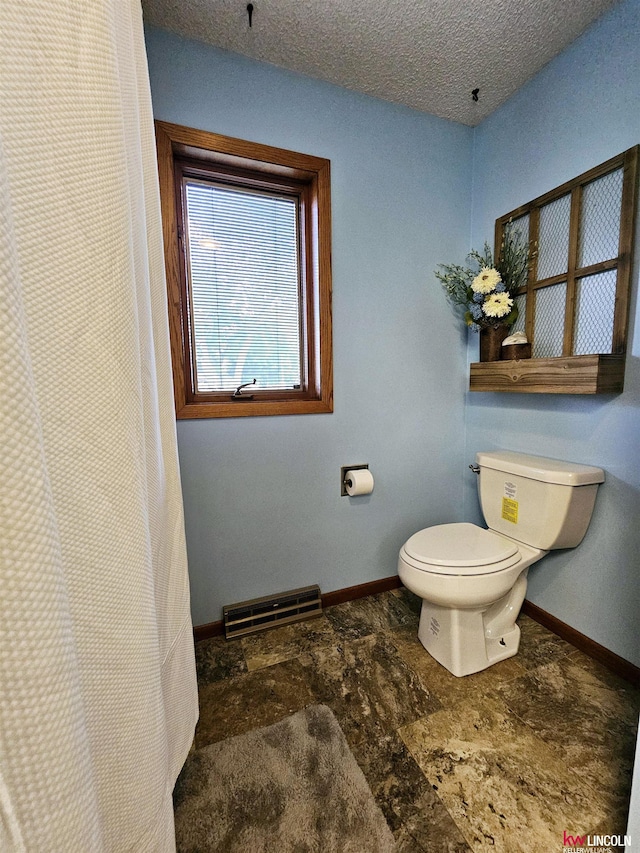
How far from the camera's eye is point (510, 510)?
4.59 feet

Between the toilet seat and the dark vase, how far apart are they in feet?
2.53

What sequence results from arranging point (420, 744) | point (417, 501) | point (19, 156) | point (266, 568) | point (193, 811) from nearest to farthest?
point (19, 156) < point (193, 811) < point (420, 744) < point (266, 568) < point (417, 501)

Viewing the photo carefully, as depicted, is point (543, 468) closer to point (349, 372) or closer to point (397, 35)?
point (349, 372)

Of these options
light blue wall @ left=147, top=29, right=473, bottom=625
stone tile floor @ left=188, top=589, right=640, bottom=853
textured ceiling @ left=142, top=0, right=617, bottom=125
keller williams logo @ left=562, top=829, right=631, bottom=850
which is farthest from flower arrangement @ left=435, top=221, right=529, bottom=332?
keller williams logo @ left=562, top=829, right=631, bottom=850

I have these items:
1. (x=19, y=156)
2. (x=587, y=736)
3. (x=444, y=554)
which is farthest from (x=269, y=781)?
(x=19, y=156)

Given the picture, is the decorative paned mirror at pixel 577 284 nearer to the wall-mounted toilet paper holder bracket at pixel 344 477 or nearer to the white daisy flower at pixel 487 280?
the white daisy flower at pixel 487 280

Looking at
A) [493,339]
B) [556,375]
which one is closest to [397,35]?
[493,339]

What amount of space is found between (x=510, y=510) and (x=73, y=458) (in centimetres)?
148

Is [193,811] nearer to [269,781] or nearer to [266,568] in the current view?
[269,781]

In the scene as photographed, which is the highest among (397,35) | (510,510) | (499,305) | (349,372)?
(397,35)

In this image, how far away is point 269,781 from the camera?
36.6 inches

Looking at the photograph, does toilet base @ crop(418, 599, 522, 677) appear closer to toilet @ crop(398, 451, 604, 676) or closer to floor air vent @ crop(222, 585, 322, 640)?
toilet @ crop(398, 451, 604, 676)

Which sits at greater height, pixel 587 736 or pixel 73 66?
pixel 73 66

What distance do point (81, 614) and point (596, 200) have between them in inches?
72.4
